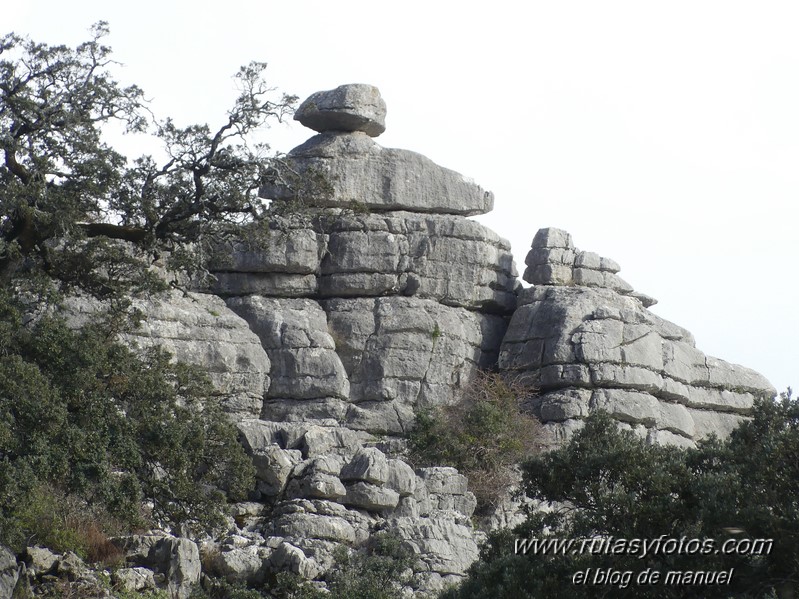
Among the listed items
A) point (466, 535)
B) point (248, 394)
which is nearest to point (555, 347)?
point (248, 394)

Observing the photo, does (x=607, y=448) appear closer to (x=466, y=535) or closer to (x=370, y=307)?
(x=466, y=535)

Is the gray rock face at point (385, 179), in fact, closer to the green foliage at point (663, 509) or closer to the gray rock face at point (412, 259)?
the gray rock face at point (412, 259)

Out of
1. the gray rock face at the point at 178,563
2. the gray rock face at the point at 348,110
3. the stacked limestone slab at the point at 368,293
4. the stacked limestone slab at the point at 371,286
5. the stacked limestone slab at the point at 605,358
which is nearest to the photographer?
the gray rock face at the point at 178,563

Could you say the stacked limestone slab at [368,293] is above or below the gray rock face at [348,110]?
below

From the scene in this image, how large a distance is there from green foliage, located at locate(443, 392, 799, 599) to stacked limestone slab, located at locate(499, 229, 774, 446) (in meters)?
16.1

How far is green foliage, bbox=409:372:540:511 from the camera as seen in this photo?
35969 mm

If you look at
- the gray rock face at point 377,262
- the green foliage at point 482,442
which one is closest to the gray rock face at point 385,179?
the gray rock face at point 377,262

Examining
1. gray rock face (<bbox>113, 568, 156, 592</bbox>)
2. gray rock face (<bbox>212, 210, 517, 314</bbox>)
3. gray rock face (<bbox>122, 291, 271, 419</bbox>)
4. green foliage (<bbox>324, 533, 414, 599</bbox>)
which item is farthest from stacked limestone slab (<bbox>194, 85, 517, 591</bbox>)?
gray rock face (<bbox>113, 568, 156, 592</bbox>)

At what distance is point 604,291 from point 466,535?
54.5 ft

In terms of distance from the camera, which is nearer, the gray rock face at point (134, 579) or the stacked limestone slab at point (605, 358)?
the gray rock face at point (134, 579)

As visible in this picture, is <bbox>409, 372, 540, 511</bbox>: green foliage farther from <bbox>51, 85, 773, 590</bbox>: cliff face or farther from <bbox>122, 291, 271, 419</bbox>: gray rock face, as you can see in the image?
<bbox>122, 291, 271, 419</bbox>: gray rock face

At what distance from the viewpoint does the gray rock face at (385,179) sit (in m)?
42.5

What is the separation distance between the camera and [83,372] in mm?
26141

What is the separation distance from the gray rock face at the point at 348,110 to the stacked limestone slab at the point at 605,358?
285 inches
